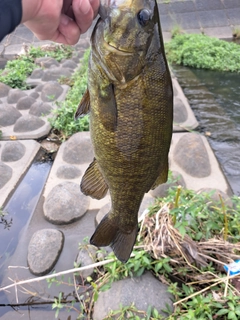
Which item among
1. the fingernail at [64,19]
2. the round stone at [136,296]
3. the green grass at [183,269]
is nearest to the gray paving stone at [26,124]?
the green grass at [183,269]

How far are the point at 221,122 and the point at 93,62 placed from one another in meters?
4.78

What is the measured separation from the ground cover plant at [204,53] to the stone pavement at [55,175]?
250cm

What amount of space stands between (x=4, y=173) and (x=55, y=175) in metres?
0.69

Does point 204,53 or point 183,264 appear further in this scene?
point 204,53

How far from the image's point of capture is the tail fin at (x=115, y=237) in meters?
1.99

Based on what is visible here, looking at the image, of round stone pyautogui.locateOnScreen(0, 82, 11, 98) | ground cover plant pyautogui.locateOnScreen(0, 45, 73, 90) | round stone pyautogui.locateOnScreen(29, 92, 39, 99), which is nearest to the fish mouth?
round stone pyautogui.locateOnScreen(29, 92, 39, 99)

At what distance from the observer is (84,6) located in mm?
1557

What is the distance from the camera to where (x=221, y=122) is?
5941 millimetres

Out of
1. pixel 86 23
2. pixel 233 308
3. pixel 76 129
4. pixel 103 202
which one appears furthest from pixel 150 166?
pixel 76 129

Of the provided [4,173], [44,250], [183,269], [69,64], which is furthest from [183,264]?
[69,64]

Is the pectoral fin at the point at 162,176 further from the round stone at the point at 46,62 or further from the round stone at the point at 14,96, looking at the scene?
the round stone at the point at 46,62

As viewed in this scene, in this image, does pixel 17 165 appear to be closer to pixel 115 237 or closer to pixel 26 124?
pixel 26 124

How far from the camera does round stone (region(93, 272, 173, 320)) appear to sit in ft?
8.28

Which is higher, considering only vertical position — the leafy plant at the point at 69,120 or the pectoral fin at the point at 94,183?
the pectoral fin at the point at 94,183
